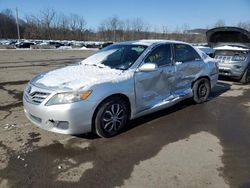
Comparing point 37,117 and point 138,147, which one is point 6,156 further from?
point 138,147

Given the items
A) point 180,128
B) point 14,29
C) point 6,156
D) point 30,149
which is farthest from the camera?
point 14,29

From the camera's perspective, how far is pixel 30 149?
367 centimetres

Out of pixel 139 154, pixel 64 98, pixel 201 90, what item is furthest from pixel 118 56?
pixel 201 90

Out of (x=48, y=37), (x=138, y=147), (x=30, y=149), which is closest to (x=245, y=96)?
(x=138, y=147)

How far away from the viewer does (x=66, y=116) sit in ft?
11.6

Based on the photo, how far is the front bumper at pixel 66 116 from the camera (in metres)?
3.53

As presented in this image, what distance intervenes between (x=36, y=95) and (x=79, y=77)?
0.69 meters

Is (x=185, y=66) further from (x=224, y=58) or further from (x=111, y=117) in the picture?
(x=224, y=58)

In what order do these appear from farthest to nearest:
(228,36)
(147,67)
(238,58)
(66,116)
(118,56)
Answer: (228,36) < (238,58) < (118,56) < (147,67) < (66,116)

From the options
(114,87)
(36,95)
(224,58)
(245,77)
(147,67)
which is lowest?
(245,77)

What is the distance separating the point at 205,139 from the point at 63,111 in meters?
2.30

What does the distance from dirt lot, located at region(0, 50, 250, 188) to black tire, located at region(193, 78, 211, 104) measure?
720 millimetres

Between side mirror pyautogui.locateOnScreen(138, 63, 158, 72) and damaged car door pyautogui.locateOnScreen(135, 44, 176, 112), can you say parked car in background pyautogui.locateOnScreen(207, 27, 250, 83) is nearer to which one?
damaged car door pyautogui.locateOnScreen(135, 44, 176, 112)

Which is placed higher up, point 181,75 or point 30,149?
point 181,75
